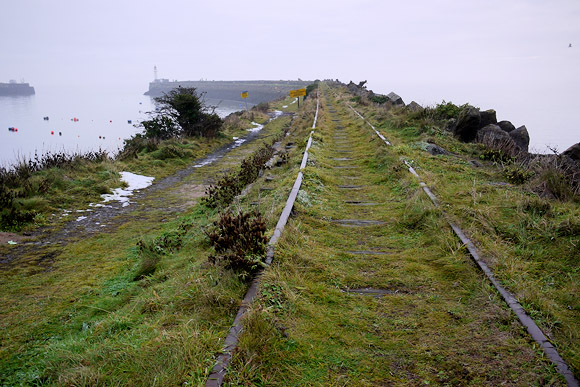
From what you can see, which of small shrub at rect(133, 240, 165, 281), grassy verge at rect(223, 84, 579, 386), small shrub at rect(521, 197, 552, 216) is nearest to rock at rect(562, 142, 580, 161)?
small shrub at rect(521, 197, 552, 216)

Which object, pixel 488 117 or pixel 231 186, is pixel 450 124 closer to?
pixel 488 117

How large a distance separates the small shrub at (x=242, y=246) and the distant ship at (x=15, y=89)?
118 meters

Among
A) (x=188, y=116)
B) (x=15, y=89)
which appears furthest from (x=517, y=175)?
(x=15, y=89)

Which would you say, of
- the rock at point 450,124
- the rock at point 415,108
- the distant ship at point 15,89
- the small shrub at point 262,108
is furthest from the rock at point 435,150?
the distant ship at point 15,89

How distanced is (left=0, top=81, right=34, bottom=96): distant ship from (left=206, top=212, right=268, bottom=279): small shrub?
11828 cm

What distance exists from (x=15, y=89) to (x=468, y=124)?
121m

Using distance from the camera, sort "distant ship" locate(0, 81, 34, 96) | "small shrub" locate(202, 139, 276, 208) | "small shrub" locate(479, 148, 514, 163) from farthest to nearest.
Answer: "distant ship" locate(0, 81, 34, 96) < "small shrub" locate(479, 148, 514, 163) < "small shrub" locate(202, 139, 276, 208)

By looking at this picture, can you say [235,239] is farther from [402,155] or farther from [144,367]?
[402,155]

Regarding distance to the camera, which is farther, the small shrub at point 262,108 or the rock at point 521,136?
the small shrub at point 262,108

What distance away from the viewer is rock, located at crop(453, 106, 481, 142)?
490 inches

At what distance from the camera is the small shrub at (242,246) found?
3.48 meters

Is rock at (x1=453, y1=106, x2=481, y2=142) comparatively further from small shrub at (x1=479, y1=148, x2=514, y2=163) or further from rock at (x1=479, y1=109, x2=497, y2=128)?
small shrub at (x1=479, y1=148, x2=514, y2=163)

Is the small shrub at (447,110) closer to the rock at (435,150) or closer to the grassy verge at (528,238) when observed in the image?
the rock at (435,150)

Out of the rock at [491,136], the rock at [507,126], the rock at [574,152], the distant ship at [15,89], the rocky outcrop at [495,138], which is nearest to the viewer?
the rock at [574,152]
